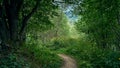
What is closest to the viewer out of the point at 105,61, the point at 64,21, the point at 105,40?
the point at 105,61

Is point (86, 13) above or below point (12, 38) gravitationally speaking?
above

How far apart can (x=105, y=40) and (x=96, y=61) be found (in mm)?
5892

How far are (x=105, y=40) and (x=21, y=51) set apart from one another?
38.6 ft

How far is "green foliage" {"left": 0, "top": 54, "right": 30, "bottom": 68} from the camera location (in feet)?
35.7

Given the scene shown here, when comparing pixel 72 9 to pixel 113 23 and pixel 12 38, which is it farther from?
pixel 12 38

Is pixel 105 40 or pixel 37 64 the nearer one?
pixel 37 64

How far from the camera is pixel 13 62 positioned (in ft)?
36.5

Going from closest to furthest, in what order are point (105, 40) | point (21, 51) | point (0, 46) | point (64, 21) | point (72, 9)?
point (0, 46) < point (21, 51) < point (72, 9) < point (105, 40) < point (64, 21)

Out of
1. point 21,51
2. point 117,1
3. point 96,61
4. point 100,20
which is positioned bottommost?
point 96,61

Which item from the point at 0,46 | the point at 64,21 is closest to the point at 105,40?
the point at 0,46

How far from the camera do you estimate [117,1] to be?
1393cm

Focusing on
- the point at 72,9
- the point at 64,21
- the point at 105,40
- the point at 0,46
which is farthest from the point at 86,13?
the point at 64,21

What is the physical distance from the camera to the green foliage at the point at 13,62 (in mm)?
10877

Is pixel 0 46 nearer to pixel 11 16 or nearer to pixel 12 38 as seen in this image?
pixel 12 38
